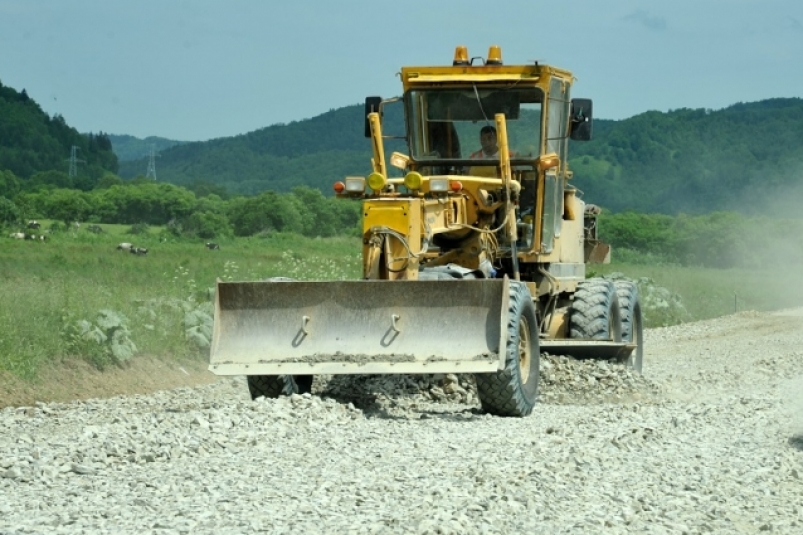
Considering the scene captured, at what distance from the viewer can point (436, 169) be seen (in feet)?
46.1

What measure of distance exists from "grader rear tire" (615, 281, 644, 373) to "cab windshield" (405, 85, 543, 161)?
294 cm

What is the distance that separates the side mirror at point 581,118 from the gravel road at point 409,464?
249 cm

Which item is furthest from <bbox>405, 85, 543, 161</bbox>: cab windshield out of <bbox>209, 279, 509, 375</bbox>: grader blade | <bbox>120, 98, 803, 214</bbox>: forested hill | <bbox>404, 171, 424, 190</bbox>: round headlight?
<bbox>120, 98, 803, 214</bbox>: forested hill

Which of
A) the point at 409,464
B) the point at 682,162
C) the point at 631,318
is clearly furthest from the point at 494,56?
the point at 682,162

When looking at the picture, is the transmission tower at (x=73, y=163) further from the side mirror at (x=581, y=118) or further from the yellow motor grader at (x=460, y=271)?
the side mirror at (x=581, y=118)

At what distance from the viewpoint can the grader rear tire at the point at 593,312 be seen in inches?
573

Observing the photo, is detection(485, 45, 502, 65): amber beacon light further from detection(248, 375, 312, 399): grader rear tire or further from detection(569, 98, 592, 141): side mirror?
detection(248, 375, 312, 399): grader rear tire

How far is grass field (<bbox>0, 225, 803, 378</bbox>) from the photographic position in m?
16.2

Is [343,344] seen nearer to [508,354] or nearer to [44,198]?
[508,354]

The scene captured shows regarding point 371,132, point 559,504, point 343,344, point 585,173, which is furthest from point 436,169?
point 585,173

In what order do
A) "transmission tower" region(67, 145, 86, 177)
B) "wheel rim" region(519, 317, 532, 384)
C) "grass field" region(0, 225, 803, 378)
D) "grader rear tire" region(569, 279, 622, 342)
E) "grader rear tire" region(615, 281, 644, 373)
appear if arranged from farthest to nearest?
1. "transmission tower" region(67, 145, 86, 177)
2. "grass field" region(0, 225, 803, 378)
3. "grader rear tire" region(615, 281, 644, 373)
4. "grader rear tire" region(569, 279, 622, 342)
5. "wheel rim" region(519, 317, 532, 384)

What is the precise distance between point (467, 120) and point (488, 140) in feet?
1.02

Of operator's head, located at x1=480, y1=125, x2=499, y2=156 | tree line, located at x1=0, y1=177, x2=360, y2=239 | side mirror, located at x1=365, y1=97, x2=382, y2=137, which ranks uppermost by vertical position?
side mirror, located at x1=365, y1=97, x2=382, y2=137

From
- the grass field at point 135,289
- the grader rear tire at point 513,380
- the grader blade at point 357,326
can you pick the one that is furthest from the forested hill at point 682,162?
the grader blade at point 357,326
